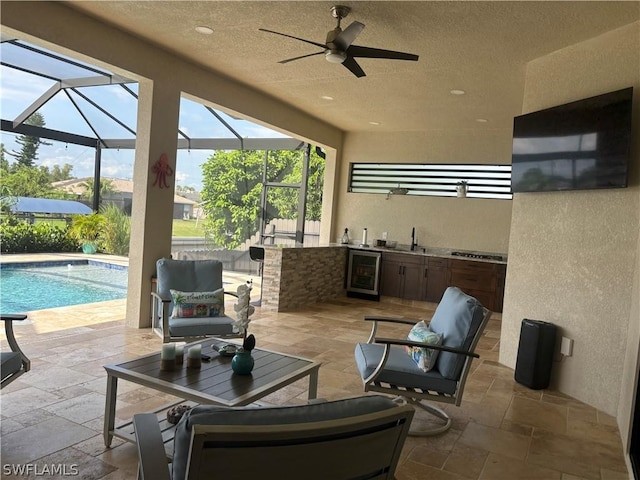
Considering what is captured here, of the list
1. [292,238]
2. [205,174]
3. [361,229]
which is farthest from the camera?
[205,174]

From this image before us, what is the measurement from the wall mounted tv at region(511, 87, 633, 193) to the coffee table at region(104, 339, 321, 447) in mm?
2776

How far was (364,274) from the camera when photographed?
27.5ft

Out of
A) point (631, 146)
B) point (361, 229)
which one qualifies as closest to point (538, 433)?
point (631, 146)

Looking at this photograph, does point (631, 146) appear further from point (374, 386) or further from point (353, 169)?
point (353, 169)

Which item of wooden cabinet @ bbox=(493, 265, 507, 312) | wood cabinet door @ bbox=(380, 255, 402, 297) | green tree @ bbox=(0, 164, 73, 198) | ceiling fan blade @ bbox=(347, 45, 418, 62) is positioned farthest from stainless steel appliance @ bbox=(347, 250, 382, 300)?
green tree @ bbox=(0, 164, 73, 198)

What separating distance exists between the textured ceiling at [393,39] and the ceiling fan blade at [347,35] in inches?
12.9

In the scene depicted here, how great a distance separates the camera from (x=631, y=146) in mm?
3713

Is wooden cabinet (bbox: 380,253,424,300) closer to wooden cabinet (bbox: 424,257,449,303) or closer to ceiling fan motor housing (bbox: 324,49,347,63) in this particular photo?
wooden cabinet (bbox: 424,257,449,303)

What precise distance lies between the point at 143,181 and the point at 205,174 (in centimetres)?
640

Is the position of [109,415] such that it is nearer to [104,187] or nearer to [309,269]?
[309,269]

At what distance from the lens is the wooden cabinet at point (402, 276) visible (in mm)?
7914

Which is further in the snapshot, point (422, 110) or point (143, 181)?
point (422, 110)

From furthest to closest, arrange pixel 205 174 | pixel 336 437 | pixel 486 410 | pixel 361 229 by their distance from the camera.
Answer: pixel 205 174, pixel 361 229, pixel 486 410, pixel 336 437

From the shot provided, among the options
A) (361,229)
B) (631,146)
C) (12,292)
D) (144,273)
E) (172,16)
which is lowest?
(12,292)
